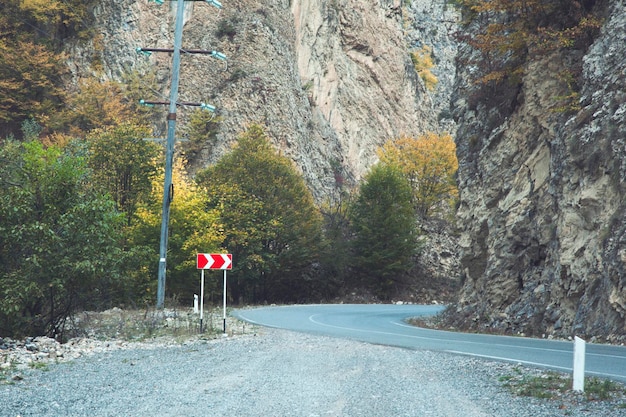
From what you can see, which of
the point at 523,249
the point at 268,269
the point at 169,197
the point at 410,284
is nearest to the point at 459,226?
the point at 523,249

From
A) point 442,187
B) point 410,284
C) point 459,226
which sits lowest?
point 410,284

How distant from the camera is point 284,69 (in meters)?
59.9

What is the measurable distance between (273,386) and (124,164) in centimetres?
2989

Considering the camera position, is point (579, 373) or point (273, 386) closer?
point (579, 373)

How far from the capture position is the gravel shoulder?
7.25 meters

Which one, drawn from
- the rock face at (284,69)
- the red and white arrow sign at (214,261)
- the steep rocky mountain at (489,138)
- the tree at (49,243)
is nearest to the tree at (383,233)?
the steep rocky mountain at (489,138)

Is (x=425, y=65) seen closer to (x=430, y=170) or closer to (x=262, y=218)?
(x=430, y=170)

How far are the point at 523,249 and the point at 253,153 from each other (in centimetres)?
2560

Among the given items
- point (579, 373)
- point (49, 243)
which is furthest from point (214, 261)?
point (579, 373)

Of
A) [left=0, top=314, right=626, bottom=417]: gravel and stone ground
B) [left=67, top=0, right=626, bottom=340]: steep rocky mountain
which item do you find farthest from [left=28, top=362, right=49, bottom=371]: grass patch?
[left=67, top=0, right=626, bottom=340]: steep rocky mountain

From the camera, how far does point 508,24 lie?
2173 cm

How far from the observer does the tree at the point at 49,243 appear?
1548cm

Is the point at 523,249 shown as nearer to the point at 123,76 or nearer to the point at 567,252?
the point at 567,252

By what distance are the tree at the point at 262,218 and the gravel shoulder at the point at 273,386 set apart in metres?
27.8
